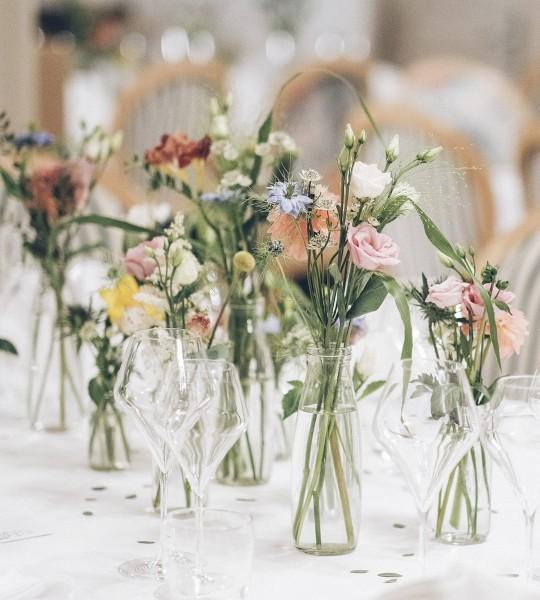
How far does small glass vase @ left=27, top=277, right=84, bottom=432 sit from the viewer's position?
1.47m

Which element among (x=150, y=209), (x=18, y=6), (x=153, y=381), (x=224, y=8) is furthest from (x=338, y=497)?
(x=224, y=8)

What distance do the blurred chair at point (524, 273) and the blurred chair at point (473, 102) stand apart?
2.42 metres

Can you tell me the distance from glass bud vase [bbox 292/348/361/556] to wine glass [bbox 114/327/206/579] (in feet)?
0.40

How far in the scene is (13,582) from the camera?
2.98ft

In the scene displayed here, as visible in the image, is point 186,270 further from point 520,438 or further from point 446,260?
point 520,438

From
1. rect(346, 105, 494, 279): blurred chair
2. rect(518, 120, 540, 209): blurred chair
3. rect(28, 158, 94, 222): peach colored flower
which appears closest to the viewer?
rect(28, 158, 94, 222): peach colored flower

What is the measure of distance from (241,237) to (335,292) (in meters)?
0.26

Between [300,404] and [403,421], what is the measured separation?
131 mm

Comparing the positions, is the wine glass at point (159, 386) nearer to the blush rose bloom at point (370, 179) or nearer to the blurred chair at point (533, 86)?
the blush rose bloom at point (370, 179)

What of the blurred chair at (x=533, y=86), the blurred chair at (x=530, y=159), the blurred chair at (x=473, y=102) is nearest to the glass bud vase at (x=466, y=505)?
the blurred chair at (x=530, y=159)

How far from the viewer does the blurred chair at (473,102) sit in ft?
14.0

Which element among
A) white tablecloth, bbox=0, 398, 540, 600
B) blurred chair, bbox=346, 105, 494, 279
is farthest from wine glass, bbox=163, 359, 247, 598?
blurred chair, bbox=346, 105, 494, 279

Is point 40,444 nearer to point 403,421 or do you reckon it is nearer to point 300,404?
point 300,404

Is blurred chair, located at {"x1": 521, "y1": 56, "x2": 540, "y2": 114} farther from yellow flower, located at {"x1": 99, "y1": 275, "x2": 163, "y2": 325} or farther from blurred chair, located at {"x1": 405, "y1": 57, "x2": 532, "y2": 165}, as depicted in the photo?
yellow flower, located at {"x1": 99, "y1": 275, "x2": 163, "y2": 325}
